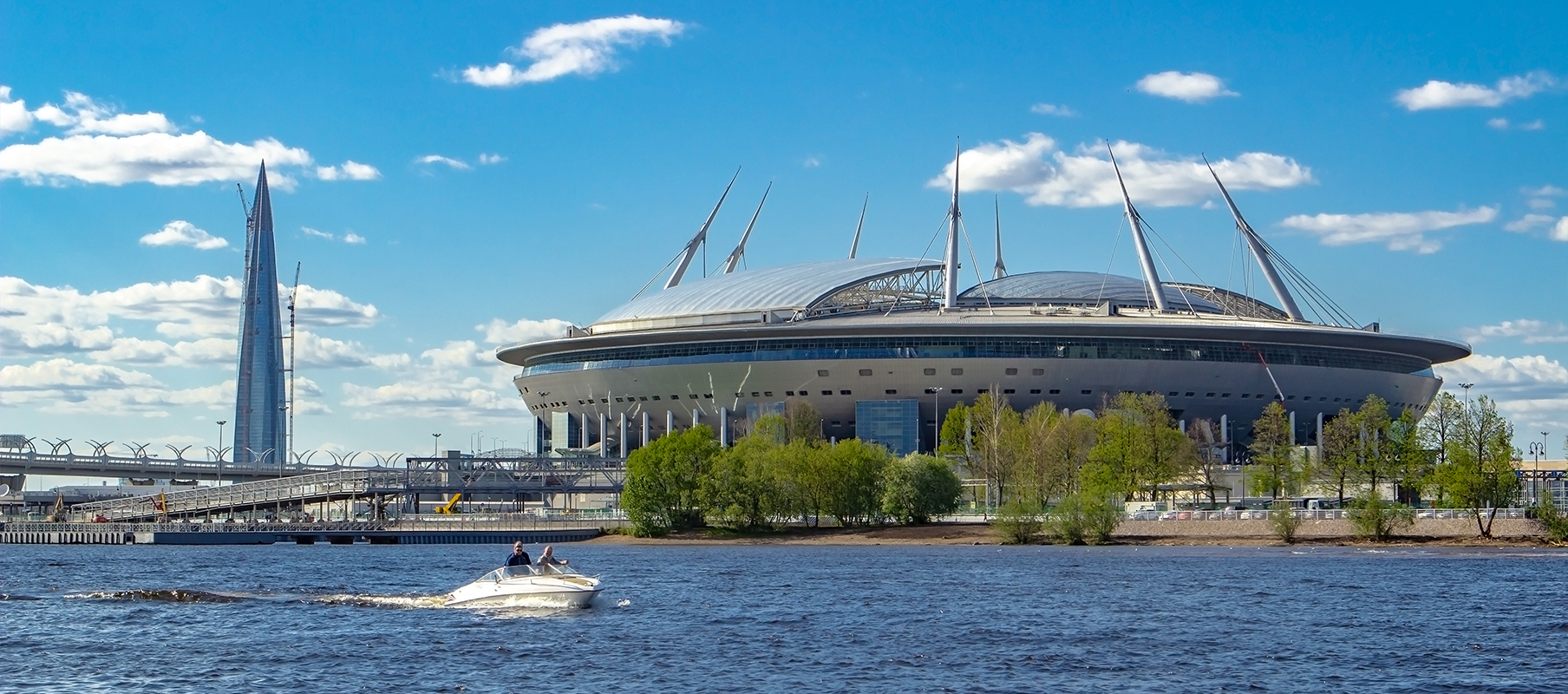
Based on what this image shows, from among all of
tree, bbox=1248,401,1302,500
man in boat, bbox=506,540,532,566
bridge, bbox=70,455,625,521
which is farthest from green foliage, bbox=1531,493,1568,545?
bridge, bbox=70,455,625,521

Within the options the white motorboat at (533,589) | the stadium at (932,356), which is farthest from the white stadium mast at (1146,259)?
the white motorboat at (533,589)

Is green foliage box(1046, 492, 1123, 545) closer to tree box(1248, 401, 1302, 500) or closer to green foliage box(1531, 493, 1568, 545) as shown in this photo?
tree box(1248, 401, 1302, 500)

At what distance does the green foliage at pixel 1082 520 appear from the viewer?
89250mm

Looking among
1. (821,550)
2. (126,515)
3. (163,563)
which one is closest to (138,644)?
(163,563)

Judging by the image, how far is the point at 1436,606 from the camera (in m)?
52.8

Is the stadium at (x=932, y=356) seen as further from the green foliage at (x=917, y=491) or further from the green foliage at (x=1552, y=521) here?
the green foliage at (x=1552, y=521)

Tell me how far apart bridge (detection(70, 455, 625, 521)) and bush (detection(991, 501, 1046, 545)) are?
1381 inches

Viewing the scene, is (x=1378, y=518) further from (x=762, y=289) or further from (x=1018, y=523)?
(x=762, y=289)

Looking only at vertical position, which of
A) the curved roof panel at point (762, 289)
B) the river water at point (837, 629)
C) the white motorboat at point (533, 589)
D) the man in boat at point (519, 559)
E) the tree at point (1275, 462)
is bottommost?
the river water at point (837, 629)

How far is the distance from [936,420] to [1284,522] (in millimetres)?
51960

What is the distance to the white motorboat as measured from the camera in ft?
174

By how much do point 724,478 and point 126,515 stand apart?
2074 inches

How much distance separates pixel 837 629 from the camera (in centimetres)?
4812

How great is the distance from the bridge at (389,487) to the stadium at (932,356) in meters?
13.8
